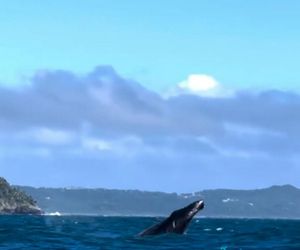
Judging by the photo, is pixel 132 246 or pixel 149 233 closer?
pixel 132 246

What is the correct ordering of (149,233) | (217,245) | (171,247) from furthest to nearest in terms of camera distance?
(149,233) → (217,245) → (171,247)

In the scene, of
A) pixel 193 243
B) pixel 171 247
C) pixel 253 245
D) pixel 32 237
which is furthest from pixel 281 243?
pixel 32 237

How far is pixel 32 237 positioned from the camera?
155ft

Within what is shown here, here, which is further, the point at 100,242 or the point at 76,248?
the point at 100,242

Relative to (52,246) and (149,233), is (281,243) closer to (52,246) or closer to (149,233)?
(149,233)

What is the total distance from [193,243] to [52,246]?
6.74m

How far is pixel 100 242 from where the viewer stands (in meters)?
44.4

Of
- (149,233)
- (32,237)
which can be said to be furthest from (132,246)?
(32,237)

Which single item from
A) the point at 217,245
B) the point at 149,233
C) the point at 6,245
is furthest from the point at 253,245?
the point at 6,245

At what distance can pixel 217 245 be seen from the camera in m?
43.2

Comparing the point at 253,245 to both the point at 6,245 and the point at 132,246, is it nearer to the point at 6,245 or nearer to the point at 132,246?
the point at 132,246

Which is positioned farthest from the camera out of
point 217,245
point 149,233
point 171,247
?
point 149,233

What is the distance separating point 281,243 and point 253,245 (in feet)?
11.0

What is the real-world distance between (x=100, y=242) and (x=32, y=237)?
14.7 ft
